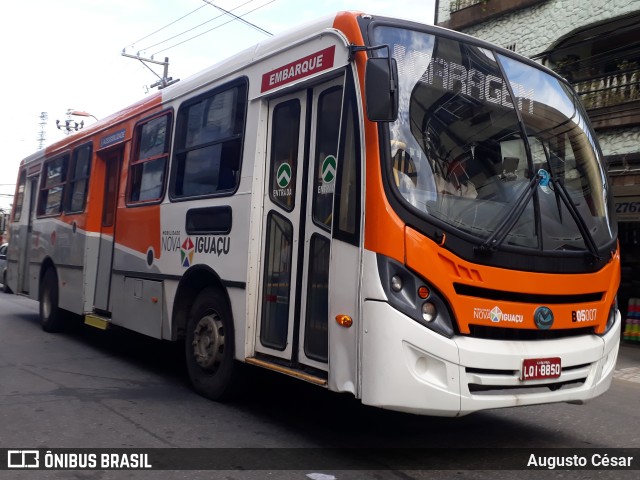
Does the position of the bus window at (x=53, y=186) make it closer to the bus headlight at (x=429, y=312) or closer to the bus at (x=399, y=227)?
the bus at (x=399, y=227)

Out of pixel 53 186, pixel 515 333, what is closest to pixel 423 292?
pixel 515 333

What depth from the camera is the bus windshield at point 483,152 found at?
4.72 metres

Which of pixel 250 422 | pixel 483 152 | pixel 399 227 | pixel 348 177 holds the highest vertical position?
pixel 483 152

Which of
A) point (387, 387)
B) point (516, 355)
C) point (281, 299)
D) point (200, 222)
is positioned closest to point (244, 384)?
point (281, 299)

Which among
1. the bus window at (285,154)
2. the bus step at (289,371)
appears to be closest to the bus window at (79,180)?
the bus window at (285,154)

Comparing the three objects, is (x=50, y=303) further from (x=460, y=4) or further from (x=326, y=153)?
(x=460, y=4)

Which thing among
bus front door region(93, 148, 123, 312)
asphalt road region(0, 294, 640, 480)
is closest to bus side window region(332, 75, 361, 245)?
asphalt road region(0, 294, 640, 480)

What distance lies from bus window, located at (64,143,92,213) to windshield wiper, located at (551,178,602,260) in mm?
6831

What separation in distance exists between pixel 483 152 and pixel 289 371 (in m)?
2.11

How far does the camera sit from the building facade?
40.2ft

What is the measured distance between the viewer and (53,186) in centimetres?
1139

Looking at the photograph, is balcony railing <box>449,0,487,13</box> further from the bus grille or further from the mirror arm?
the bus grille

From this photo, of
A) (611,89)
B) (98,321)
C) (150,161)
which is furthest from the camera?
(611,89)

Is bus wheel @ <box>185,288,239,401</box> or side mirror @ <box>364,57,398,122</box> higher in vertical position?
side mirror @ <box>364,57,398,122</box>
